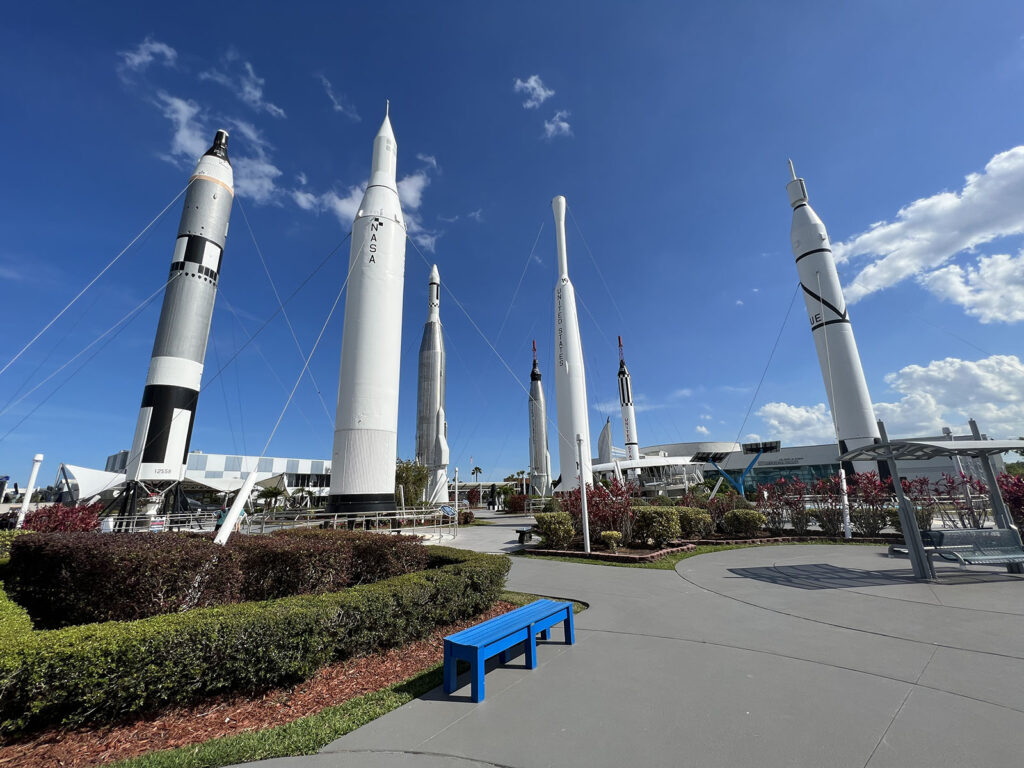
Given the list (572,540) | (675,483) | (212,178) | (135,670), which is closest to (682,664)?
(135,670)

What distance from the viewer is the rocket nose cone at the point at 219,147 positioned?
2272 centimetres

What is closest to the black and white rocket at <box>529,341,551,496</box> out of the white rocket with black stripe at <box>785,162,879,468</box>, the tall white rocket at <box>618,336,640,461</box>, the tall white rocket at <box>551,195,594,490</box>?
the tall white rocket at <box>618,336,640,461</box>

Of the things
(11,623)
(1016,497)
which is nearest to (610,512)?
(1016,497)

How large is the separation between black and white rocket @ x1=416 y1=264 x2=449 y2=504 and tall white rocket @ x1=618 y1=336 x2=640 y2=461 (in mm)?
23023

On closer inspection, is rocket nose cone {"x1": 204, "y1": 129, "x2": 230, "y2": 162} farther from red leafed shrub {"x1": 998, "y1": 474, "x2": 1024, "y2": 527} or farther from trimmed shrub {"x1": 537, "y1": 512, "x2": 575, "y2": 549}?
red leafed shrub {"x1": 998, "y1": 474, "x2": 1024, "y2": 527}

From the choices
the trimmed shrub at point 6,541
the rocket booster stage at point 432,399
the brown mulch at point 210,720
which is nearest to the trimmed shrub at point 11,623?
the brown mulch at point 210,720

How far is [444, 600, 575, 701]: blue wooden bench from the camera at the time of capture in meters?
3.75

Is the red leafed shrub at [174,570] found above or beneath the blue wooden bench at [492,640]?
above

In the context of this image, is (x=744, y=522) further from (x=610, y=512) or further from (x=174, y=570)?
(x=174, y=570)

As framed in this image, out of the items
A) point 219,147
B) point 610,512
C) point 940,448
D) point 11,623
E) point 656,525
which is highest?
point 219,147

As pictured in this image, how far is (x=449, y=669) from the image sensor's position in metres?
3.89

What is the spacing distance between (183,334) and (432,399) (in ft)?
94.8

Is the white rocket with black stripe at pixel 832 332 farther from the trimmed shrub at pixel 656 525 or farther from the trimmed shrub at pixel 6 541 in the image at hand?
the trimmed shrub at pixel 6 541

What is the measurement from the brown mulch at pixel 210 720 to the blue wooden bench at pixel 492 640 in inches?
33.3
